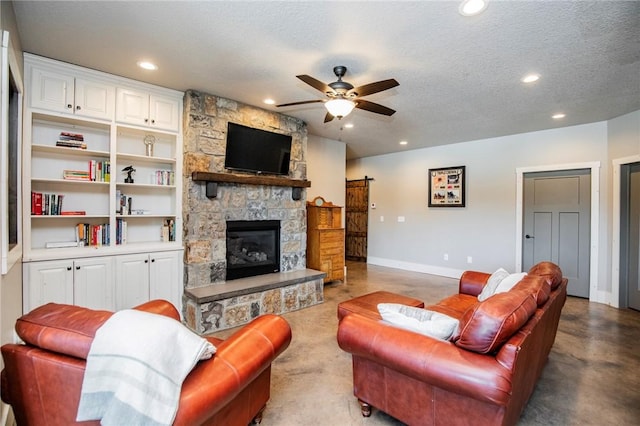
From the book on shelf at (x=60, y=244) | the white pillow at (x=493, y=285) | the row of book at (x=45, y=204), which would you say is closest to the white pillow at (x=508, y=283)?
the white pillow at (x=493, y=285)

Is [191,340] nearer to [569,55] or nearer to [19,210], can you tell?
[19,210]

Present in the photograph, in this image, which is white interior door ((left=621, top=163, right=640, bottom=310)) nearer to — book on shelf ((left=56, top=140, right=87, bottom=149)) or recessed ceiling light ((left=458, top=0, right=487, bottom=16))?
recessed ceiling light ((left=458, top=0, right=487, bottom=16))

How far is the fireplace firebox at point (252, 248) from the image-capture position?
3.85m

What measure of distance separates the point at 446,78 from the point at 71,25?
10.4ft

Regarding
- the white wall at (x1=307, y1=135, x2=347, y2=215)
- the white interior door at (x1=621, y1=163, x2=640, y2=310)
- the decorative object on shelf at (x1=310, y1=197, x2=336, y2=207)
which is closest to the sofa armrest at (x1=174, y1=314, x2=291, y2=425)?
the decorative object on shelf at (x1=310, y1=197, x2=336, y2=207)

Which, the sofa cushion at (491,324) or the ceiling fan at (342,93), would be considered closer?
the sofa cushion at (491,324)

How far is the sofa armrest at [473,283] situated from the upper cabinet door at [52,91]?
427 cm

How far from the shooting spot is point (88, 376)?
3.53 ft

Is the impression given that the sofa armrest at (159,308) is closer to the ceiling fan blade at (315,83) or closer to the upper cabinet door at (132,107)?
the ceiling fan blade at (315,83)

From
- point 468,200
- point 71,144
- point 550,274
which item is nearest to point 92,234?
point 71,144

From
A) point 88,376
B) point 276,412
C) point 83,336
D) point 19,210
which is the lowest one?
point 276,412

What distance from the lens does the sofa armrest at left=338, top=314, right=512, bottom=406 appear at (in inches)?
52.1

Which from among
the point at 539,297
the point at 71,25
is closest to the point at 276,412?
the point at 539,297

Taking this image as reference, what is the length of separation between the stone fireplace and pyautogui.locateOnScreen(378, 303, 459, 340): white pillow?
2044 mm
